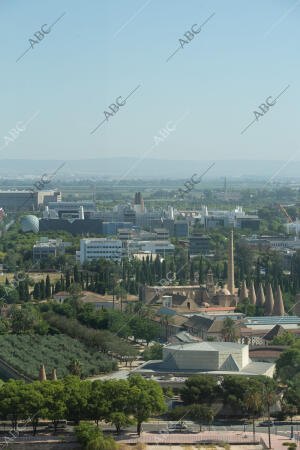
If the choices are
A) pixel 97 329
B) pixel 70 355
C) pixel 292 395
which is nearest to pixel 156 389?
pixel 292 395

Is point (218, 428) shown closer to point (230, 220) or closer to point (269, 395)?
point (269, 395)

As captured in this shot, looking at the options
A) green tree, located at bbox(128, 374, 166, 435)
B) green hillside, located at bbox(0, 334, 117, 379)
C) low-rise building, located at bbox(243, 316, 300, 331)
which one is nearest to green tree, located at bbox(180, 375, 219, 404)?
green tree, located at bbox(128, 374, 166, 435)

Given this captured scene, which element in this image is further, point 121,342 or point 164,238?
point 164,238

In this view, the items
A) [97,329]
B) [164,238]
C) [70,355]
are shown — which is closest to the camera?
[70,355]

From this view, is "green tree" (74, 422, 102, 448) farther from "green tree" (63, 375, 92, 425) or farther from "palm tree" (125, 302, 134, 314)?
"palm tree" (125, 302, 134, 314)

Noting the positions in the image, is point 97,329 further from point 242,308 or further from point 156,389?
point 156,389

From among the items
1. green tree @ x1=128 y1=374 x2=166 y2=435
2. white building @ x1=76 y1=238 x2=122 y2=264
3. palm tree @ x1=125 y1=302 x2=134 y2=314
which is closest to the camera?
green tree @ x1=128 y1=374 x2=166 y2=435

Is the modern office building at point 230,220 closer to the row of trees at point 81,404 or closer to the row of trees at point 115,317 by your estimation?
the row of trees at point 115,317
